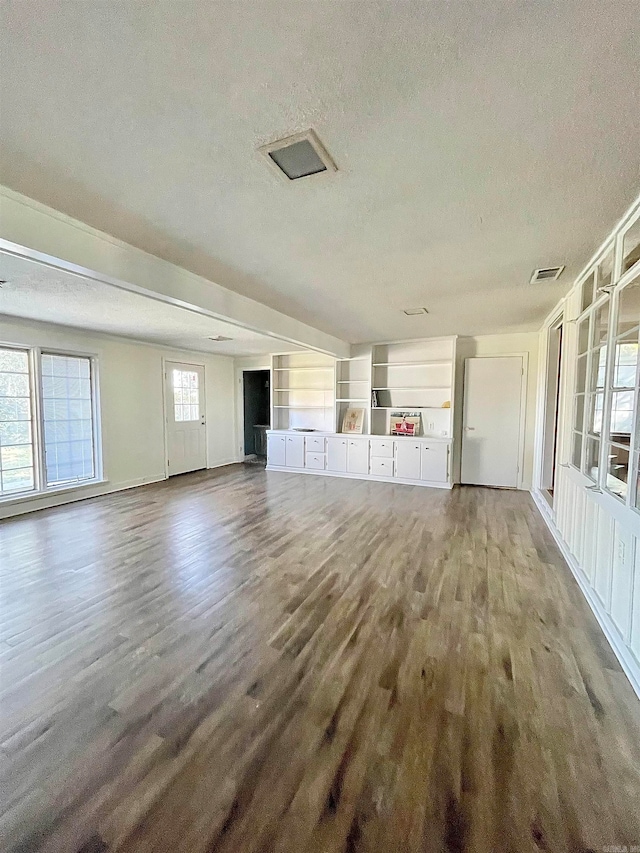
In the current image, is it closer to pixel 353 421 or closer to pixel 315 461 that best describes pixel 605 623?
pixel 353 421

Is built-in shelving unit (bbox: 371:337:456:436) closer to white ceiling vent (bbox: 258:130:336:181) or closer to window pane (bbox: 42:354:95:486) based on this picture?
window pane (bbox: 42:354:95:486)

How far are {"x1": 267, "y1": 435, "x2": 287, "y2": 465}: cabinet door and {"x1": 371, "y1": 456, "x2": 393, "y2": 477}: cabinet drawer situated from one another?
6.21 feet

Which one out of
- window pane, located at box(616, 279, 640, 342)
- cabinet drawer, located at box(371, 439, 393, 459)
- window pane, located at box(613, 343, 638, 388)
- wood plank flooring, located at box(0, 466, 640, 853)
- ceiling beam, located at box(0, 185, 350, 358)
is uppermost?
ceiling beam, located at box(0, 185, 350, 358)

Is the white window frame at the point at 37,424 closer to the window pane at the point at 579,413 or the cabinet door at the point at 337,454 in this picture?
the cabinet door at the point at 337,454

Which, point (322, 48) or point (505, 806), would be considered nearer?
point (322, 48)

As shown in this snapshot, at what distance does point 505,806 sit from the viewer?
1.30 metres

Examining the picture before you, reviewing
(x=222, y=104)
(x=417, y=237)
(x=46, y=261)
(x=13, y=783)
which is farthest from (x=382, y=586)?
(x=46, y=261)

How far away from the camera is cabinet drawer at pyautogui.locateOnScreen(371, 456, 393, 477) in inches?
257

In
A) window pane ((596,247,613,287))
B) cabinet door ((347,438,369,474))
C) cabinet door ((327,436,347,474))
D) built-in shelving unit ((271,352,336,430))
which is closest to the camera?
window pane ((596,247,613,287))

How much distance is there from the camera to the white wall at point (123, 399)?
490 centimetres

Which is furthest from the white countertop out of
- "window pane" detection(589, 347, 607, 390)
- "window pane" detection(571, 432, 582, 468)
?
"window pane" detection(589, 347, 607, 390)

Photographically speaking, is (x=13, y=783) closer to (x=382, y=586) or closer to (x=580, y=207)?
(x=382, y=586)

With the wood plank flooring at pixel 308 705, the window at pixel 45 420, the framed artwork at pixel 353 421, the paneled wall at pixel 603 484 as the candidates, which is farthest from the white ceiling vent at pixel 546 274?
the window at pixel 45 420

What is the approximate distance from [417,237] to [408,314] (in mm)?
2224
